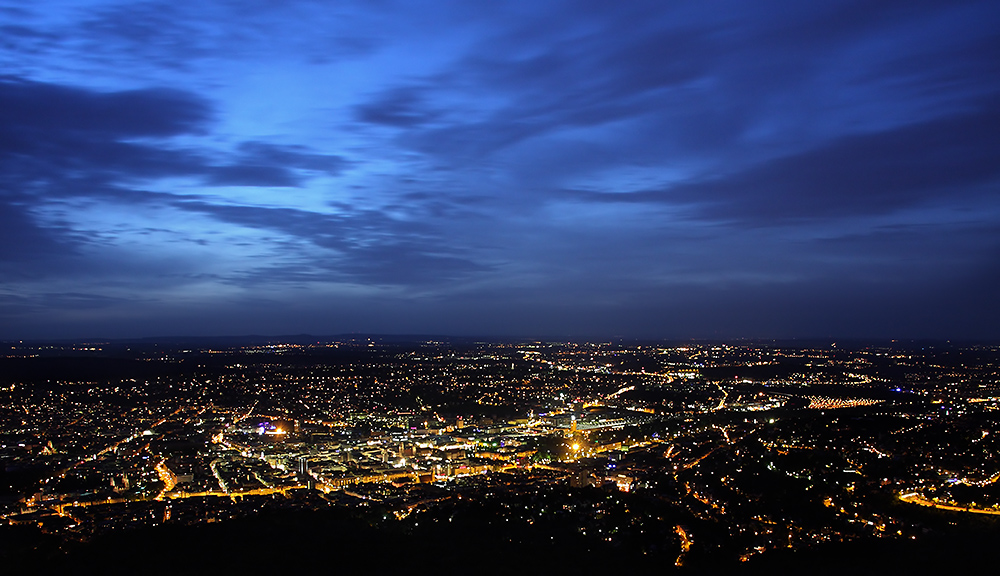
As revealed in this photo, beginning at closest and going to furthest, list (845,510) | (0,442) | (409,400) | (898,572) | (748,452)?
1. (898,572)
2. (845,510)
3. (748,452)
4. (0,442)
5. (409,400)

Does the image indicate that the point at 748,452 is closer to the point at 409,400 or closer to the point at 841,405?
the point at 841,405

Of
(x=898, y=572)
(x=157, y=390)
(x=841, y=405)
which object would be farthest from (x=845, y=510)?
(x=157, y=390)

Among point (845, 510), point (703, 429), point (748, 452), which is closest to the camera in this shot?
point (845, 510)

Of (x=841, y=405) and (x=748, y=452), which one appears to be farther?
(x=841, y=405)

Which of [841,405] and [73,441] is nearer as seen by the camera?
[73,441]

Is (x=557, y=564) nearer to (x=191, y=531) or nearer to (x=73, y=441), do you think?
(x=191, y=531)

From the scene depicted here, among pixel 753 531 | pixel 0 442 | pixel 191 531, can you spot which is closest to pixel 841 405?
pixel 753 531

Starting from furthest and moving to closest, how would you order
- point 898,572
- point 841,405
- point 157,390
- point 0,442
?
point 157,390 < point 841,405 < point 0,442 < point 898,572

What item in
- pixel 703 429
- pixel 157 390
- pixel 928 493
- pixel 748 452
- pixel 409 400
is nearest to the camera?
pixel 928 493
